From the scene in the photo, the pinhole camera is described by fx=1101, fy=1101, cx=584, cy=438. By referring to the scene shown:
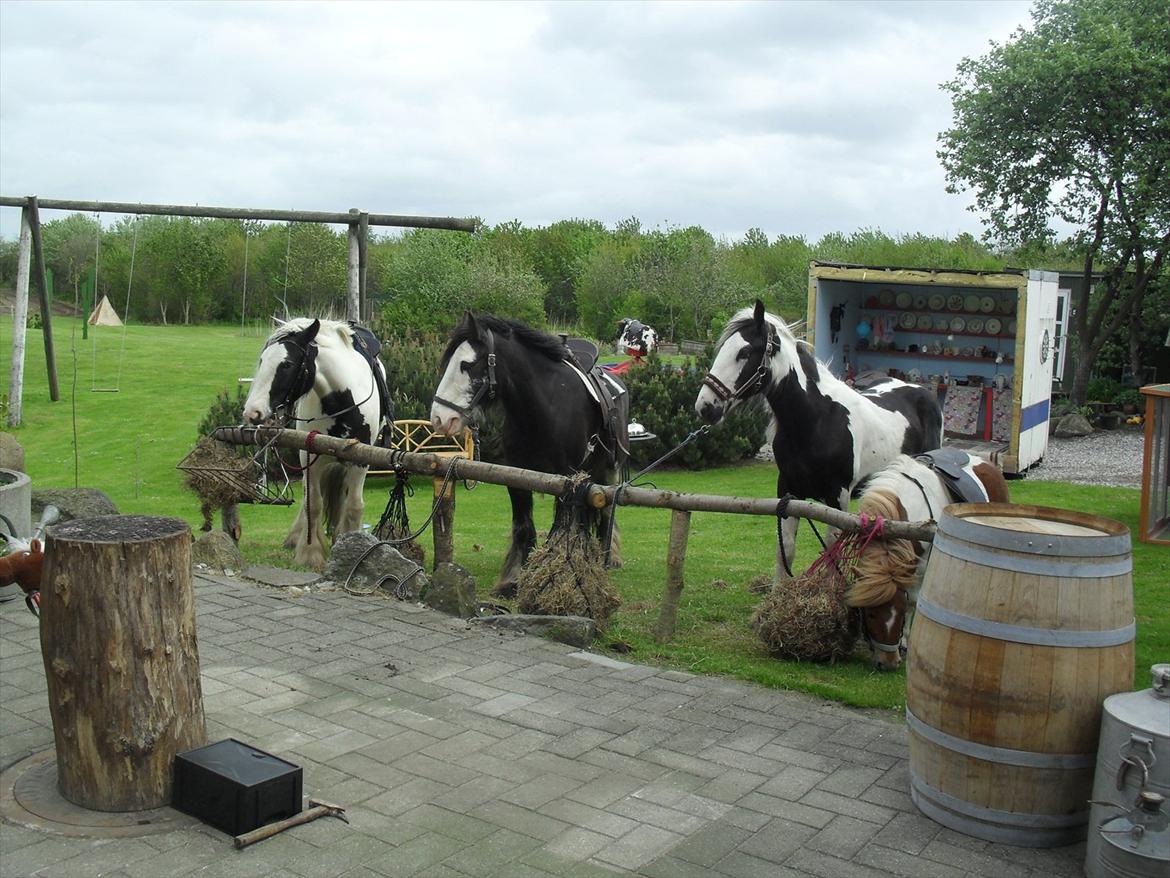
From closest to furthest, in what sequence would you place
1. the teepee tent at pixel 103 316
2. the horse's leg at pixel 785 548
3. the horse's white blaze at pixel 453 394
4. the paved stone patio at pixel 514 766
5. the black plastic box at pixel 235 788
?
1. the paved stone patio at pixel 514 766
2. the black plastic box at pixel 235 788
3. the horse's leg at pixel 785 548
4. the horse's white blaze at pixel 453 394
5. the teepee tent at pixel 103 316

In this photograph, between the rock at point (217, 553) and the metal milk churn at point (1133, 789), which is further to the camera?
the rock at point (217, 553)

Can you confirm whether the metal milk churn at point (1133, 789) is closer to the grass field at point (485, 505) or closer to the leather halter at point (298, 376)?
the grass field at point (485, 505)

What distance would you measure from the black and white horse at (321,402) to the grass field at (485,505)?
1.93 ft

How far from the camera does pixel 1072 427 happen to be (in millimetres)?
19531

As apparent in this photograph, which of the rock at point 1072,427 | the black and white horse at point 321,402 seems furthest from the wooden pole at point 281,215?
the rock at point 1072,427

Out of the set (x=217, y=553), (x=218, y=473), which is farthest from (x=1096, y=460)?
(x=217, y=553)

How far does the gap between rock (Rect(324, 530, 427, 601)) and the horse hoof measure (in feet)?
2.22

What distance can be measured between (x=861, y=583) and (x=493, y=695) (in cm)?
191

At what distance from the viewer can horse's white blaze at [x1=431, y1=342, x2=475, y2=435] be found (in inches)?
282

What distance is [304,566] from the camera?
8367 mm

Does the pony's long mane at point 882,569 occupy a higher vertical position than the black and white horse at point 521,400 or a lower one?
lower

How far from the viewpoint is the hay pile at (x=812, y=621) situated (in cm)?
588

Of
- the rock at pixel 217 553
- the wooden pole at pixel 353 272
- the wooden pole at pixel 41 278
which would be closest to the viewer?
the rock at pixel 217 553

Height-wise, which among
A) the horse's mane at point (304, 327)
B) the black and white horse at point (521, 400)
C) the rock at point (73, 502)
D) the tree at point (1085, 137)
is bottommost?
the rock at point (73, 502)
